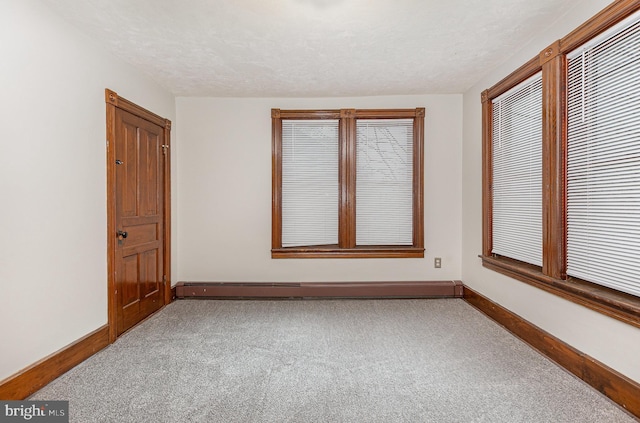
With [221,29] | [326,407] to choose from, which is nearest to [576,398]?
[326,407]

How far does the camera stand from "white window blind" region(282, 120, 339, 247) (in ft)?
14.1

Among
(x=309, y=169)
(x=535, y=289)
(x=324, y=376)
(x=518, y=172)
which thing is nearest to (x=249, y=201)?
(x=309, y=169)

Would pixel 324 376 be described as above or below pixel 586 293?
below

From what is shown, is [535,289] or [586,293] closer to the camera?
[586,293]

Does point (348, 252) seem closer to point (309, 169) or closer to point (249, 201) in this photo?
point (309, 169)

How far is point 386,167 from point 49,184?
3456mm

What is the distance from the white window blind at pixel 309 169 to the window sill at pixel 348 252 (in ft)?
0.47

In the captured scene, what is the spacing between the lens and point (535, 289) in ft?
9.11

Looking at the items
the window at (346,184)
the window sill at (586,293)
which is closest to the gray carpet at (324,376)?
the window sill at (586,293)

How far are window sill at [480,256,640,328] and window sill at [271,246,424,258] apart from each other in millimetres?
1256

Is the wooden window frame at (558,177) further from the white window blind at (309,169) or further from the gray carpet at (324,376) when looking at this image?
the white window blind at (309,169)

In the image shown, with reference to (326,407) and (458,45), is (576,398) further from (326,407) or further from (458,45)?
(458,45)

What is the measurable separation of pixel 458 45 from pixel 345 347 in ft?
9.30

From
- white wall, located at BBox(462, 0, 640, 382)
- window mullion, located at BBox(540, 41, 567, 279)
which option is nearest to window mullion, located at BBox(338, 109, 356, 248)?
white wall, located at BBox(462, 0, 640, 382)
